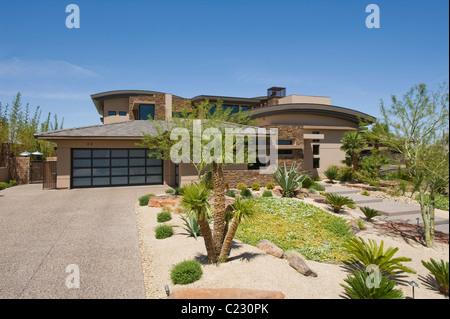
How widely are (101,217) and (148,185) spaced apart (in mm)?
10297

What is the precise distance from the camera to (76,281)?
18.9 ft

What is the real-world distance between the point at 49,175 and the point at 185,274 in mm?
18856

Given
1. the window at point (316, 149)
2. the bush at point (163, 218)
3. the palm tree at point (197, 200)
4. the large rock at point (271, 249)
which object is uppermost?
the window at point (316, 149)

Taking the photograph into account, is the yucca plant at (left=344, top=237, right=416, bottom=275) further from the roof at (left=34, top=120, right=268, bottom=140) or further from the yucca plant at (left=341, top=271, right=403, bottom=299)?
the roof at (left=34, top=120, right=268, bottom=140)

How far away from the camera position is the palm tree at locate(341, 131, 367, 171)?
77.5 feet

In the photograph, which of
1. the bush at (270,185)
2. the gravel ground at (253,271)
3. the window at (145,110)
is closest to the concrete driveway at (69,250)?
the gravel ground at (253,271)

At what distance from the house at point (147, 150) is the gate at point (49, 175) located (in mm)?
1182

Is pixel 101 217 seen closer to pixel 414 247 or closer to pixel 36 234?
pixel 36 234

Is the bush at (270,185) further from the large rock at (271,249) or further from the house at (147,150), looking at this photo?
→ the large rock at (271,249)

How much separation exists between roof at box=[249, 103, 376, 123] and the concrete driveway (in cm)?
1648

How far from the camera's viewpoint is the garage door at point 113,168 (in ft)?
65.2

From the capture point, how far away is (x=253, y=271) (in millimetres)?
6047

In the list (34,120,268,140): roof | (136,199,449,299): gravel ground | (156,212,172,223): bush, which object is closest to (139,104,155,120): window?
(34,120,268,140): roof
